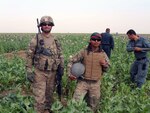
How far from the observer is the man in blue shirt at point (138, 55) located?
32.5ft

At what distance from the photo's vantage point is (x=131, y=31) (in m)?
9.65

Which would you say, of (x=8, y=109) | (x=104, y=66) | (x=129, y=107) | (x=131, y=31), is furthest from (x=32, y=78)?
(x=131, y=31)

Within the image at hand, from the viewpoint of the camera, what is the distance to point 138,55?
10.3 m

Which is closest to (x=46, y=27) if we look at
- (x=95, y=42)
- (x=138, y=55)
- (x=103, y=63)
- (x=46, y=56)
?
(x=46, y=56)

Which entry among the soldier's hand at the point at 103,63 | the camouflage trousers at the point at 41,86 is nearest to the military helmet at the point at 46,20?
the camouflage trousers at the point at 41,86

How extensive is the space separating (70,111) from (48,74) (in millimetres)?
1290

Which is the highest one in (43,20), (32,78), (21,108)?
(43,20)

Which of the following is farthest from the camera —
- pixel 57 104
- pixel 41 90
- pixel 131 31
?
pixel 131 31

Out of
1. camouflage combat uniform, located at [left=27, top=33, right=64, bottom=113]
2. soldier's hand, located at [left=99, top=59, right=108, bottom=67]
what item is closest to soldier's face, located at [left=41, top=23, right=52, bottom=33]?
camouflage combat uniform, located at [left=27, top=33, right=64, bottom=113]

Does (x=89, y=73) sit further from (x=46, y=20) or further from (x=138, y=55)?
(x=138, y=55)

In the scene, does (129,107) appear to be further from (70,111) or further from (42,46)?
(42,46)

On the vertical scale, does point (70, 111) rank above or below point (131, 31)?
below

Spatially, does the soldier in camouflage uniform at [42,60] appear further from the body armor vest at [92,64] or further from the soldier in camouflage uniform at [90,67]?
the body armor vest at [92,64]

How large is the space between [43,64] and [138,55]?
364cm
